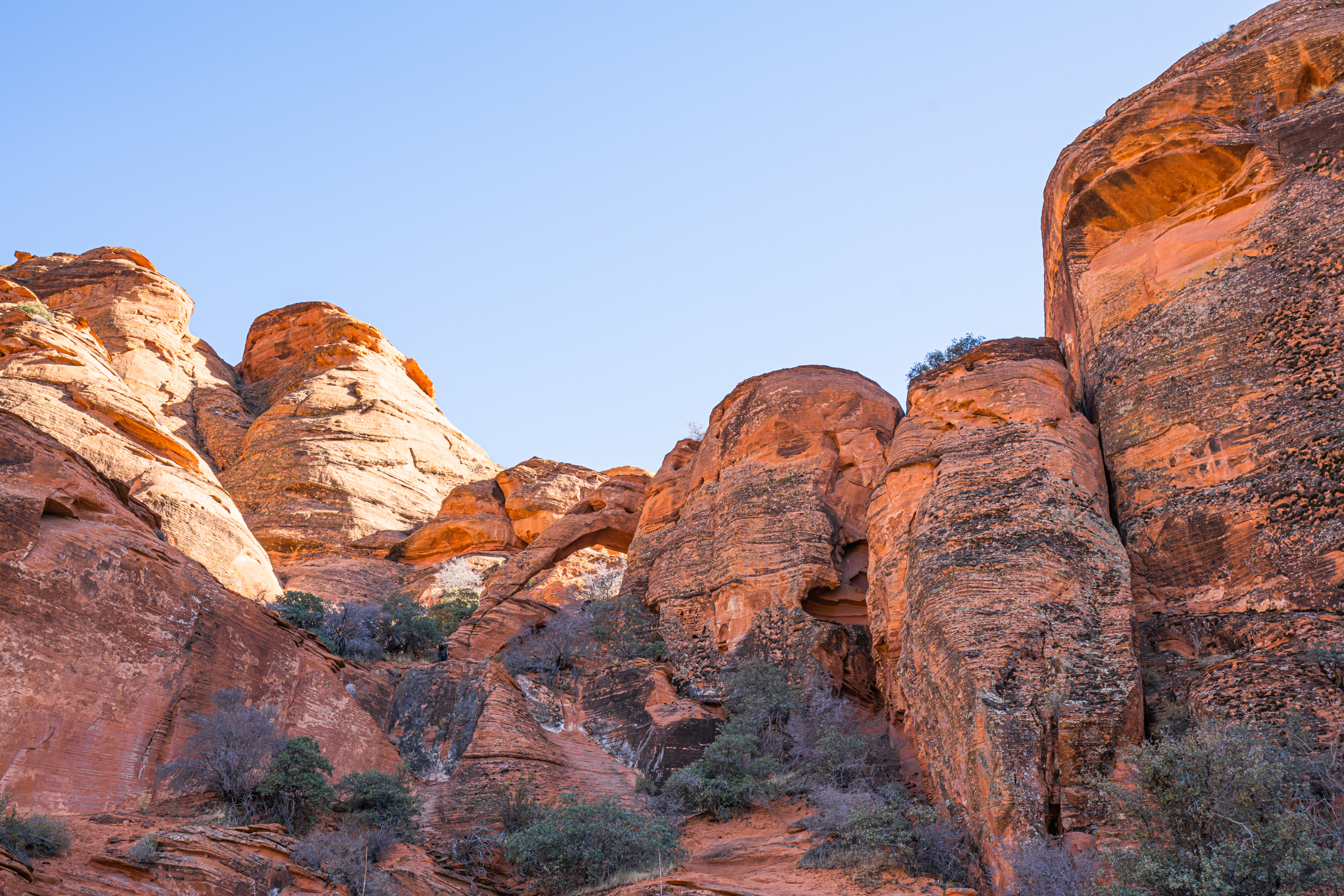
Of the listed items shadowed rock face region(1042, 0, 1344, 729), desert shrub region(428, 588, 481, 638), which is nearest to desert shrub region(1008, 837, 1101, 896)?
shadowed rock face region(1042, 0, 1344, 729)

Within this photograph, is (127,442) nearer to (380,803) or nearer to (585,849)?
(380,803)

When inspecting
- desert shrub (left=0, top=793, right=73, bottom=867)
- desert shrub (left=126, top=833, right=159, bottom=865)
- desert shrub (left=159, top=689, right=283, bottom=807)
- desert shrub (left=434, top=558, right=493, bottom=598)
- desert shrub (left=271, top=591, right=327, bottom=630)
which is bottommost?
desert shrub (left=126, top=833, right=159, bottom=865)

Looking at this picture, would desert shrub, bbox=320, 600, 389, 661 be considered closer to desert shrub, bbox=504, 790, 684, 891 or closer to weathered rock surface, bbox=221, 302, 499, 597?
weathered rock surface, bbox=221, 302, 499, 597

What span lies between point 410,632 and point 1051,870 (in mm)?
19774

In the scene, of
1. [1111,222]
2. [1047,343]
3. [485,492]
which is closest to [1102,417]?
[1047,343]

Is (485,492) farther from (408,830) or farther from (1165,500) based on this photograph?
(1165,500)

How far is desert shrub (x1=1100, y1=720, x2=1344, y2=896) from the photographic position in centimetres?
1212

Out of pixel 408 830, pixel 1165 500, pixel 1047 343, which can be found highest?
pixel 1047 343

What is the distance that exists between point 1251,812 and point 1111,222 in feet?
58.2

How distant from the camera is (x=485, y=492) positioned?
4159 cm

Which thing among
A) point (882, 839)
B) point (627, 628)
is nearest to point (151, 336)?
point (627, 628)

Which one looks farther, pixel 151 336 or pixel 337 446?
pixel 151 336

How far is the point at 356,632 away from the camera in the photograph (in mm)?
28031

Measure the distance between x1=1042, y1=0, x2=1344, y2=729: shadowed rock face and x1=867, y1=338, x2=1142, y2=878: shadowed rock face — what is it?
1277 mm
